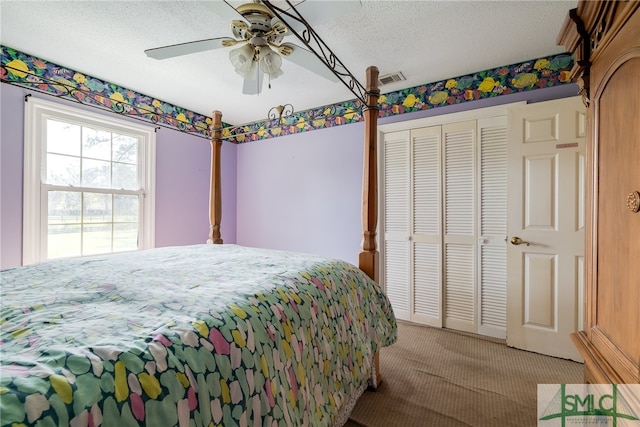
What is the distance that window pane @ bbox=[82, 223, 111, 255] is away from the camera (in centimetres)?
274

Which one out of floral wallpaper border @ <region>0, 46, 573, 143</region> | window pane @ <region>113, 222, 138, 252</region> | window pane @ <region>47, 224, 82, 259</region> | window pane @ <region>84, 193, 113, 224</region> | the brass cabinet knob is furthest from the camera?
window pane @ <region>113, 222, 138, 252</region>

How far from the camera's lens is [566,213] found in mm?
2205

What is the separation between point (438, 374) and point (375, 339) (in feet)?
2.69

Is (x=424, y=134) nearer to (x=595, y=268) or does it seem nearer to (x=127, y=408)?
(x=595, y=268)

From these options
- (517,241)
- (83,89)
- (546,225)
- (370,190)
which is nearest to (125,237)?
(83,89)

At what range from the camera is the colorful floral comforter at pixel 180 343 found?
523 millimetres

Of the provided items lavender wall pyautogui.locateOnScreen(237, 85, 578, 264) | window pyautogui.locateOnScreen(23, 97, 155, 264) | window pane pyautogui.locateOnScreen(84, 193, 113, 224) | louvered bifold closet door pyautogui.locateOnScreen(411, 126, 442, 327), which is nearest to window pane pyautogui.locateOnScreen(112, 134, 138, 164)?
window pyautogui.locateOnScreen(23, 97, 155, 264)

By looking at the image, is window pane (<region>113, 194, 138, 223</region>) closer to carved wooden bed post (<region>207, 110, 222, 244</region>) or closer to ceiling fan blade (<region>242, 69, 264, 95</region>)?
carved wooden bed post (<region>207, 110, 222, 244</region>)

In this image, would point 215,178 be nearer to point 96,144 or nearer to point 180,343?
point 96,144

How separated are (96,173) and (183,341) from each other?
9.80 ft

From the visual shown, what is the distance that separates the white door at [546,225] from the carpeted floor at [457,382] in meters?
0.26

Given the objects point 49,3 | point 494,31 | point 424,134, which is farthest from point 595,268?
point 49,3

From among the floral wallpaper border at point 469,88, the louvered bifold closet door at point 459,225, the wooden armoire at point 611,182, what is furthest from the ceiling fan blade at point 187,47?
the louvered bifold closet door at point 459,225

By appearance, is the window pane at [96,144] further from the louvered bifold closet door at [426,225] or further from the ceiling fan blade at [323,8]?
the louvered bifold closet door at [426,225]
